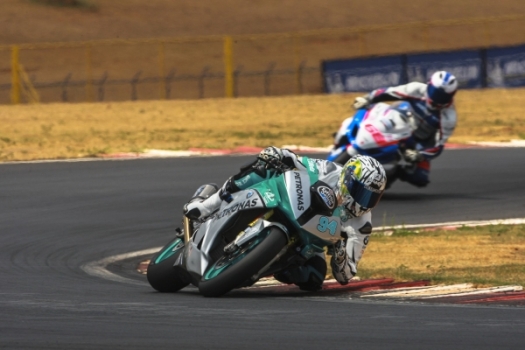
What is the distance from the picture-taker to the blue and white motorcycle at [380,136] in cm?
1496

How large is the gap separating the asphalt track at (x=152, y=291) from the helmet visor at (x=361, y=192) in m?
0.73

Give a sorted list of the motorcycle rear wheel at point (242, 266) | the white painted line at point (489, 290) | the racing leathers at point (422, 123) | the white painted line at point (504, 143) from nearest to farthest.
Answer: the motorcycle rear wheel at point (242, 266)
the white painted line at point (489, 290)
the racing leathers at point (422, 123)
the white painted line at point (504, 143)

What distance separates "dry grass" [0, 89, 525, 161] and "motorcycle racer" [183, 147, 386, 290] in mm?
10363

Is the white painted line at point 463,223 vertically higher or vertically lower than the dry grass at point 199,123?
lower

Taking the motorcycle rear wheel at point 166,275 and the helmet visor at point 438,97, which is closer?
the motorcycle rear wheel at point 166,275

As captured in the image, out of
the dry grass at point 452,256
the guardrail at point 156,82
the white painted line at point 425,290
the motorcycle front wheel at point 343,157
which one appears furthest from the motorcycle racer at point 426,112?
the guardrail at point 156,82

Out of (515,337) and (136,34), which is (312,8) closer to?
(136,34)

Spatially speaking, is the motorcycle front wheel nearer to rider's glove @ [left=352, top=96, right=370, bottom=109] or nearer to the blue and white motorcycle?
the blue and white motorcycle

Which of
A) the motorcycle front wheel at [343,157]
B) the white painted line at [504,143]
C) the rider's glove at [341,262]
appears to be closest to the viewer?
the rider's glove at [341,262]

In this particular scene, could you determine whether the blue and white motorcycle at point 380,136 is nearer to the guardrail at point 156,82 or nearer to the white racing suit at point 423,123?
the white racing suit at point 423,123

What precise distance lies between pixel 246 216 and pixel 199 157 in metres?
10.5

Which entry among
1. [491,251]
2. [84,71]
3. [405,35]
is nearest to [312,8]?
[405,35]

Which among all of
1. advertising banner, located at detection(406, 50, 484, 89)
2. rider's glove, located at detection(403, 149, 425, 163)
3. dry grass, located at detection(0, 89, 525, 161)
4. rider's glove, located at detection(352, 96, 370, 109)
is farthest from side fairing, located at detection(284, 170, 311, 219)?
advertising banner, located at detection(406, 50, 484, 89)

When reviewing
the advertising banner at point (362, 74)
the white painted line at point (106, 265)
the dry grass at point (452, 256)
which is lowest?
the dry grass at point (452, 256)
